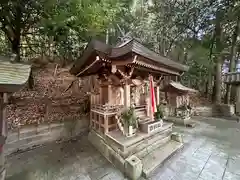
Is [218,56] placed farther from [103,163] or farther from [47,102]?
[47,102]

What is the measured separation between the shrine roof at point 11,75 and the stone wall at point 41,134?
9.55 feet

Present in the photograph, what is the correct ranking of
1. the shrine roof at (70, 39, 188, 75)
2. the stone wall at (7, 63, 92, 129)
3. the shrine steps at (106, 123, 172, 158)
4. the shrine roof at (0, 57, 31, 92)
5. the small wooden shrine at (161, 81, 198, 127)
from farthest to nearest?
1. the small wooden shrine at (161, 81, 198, 127)
2. the stone wall at (7, 63, 92, 129)
3. the shrine steps at (106, 123, 172, 158)
4. the shrine roof at (70, 39, 188, 75)
5. the shrine roof at (0, 57, 31, 92)

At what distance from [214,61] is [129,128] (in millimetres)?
10163

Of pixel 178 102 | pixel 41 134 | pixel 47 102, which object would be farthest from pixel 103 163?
pixel 178 102

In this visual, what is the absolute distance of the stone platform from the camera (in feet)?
→ 12.0

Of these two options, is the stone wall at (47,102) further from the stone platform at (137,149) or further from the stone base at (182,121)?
the stone base at (182,121)

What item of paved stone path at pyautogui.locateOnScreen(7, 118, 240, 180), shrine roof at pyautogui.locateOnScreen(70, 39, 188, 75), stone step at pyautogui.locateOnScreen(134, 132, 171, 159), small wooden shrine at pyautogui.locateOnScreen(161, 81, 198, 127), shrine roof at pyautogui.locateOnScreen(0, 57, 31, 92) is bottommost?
paved stone path at pyautogui.locateOnScreen(7, 118, 240, 180)

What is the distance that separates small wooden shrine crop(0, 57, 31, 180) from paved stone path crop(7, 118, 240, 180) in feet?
3.99

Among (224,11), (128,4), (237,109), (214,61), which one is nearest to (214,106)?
(237,109)

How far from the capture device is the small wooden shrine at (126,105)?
3845 millimetres

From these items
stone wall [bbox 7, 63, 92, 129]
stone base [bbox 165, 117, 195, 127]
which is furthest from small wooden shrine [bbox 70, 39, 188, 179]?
stone base [bbox 165, 117, 195, 127]

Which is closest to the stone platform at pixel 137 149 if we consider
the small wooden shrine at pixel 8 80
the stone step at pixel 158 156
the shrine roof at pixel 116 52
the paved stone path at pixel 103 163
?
the stone step at pixel 158 156

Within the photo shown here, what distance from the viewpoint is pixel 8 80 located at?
2510mm

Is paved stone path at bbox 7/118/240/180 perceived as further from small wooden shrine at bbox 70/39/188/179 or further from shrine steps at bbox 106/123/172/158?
shrine steps at bbox 106/123/172/158
